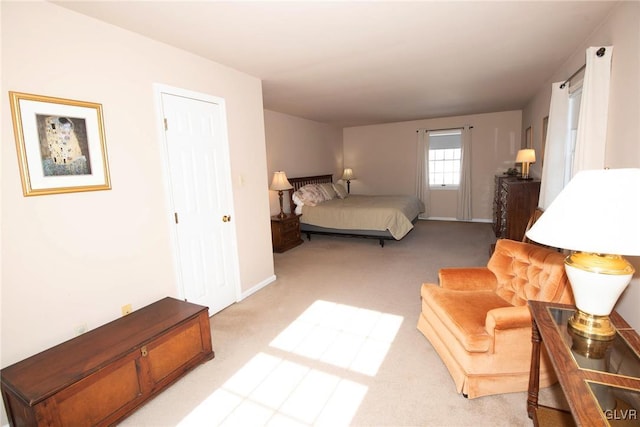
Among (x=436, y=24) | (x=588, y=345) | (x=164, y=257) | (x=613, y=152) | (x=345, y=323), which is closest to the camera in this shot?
(x=588, y=345)

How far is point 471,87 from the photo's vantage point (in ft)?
14.3

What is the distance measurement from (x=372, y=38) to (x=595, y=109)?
5.81ft

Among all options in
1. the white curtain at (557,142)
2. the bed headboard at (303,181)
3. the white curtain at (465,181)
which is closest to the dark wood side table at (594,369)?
the white curtain at (557,142)

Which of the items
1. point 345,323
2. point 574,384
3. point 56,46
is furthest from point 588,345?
point 56,46

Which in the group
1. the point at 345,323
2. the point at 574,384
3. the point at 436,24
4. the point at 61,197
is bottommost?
the point at 345,323

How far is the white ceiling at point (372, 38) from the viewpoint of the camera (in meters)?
2.04

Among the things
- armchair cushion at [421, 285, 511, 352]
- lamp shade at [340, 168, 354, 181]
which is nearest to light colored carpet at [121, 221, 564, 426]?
armchair cushion at [421, 285, 511, 352]

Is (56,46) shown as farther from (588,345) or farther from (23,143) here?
(588,345)

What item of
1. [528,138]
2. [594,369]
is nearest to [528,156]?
[528,138]

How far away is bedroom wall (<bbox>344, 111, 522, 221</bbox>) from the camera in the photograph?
266 inches

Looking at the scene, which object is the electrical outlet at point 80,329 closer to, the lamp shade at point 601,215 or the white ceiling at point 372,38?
the white ceiling at point 372,38

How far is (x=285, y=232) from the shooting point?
540 centimetres

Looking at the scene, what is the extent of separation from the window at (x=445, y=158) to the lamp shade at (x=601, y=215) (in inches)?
255

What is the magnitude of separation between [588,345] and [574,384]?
1.03 ft
